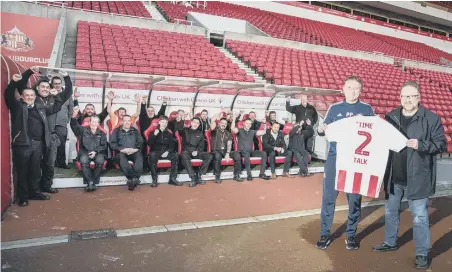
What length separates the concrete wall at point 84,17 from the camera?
35.6ft

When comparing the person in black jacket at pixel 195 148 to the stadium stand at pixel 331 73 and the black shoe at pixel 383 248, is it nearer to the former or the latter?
the black shoe at pixel 383 248

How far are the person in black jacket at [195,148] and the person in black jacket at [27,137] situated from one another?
8.09 ft

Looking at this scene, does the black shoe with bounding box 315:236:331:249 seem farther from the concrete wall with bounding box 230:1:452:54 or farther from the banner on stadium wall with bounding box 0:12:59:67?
the concrete wall with bounding box 230:1:452:54

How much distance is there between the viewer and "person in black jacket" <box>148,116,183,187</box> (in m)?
6.28

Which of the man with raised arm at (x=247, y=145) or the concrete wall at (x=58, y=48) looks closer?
the man with raised arm at (x=247, y=145)

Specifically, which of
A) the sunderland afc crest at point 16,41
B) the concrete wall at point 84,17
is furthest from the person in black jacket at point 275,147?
the concrete wall at point 84,17

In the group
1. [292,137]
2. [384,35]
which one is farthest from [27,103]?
[384,35]

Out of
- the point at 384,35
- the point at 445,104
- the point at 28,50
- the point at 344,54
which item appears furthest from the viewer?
the point at 384,35

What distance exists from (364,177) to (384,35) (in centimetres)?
2886

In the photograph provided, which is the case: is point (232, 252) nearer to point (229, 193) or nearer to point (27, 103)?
point (229, 193)

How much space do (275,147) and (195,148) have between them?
6.23 ft

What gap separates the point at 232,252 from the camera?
3467 millimetres

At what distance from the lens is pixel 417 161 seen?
3365 mm

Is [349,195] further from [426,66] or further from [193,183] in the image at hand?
[426,66]
